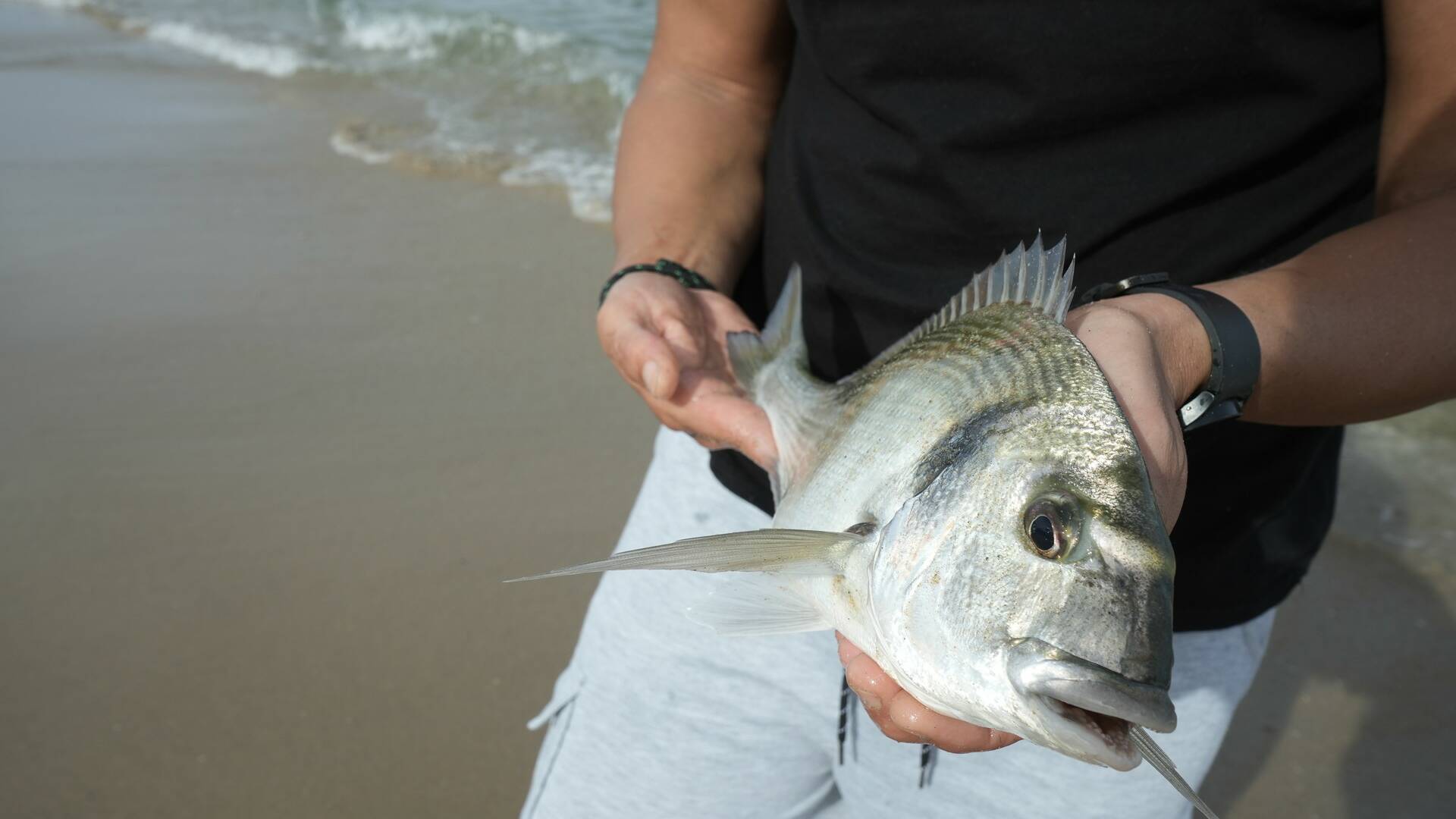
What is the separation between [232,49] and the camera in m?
10.4

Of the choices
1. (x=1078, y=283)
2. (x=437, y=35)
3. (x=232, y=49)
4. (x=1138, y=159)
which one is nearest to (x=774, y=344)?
(x=1078, y=283)

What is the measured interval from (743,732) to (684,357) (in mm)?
669

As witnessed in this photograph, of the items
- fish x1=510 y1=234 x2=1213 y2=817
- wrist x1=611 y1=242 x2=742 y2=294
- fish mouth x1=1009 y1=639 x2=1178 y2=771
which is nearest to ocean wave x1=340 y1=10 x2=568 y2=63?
wrist x1=611 y1=242 x2=742 y2=294

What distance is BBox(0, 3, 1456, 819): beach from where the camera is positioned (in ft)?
9.36

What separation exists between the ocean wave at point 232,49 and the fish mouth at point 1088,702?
10.4 metres

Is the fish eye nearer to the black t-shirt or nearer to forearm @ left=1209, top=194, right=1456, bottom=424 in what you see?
forearm @ left=1209, top=194, right=1456, bottom=424

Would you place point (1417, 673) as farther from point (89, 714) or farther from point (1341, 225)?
point (89, 714)

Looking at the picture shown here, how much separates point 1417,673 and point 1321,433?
6.90 feet

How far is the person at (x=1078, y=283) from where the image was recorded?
4.44 feet

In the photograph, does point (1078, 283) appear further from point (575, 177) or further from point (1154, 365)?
point (575, 177)

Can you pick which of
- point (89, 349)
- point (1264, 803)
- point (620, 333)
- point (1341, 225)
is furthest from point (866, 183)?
point (89, 349)

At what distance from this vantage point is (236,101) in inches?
338

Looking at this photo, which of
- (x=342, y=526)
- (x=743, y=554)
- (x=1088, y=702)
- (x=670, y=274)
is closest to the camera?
(x=1088, y=702)

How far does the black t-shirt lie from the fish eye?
0.62 metres
